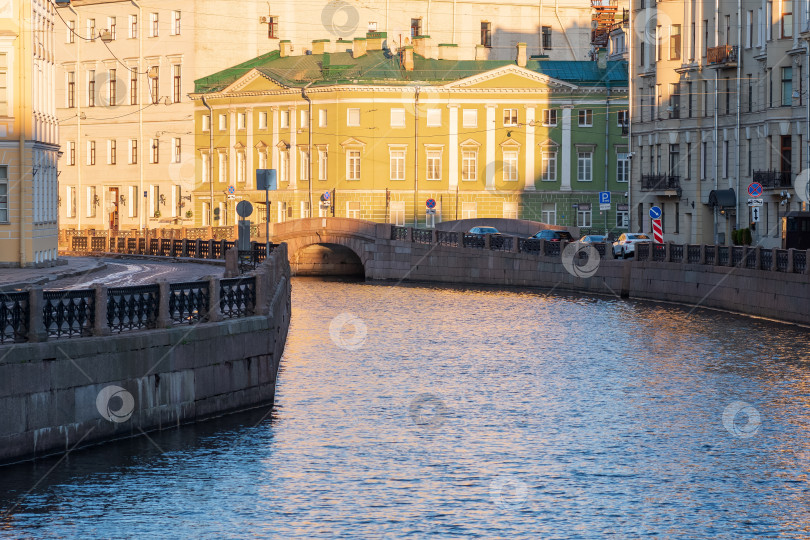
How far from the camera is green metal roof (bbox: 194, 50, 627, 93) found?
86.0 metres

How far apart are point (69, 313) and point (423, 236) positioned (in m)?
43.5

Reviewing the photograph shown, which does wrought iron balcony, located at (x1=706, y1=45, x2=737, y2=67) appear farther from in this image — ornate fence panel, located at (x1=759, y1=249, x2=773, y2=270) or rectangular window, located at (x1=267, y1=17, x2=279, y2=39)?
rectangular window, located at (x1=267, y1=17, x2=279, y2=39)

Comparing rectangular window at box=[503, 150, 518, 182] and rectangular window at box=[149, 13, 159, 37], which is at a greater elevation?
rectangular window at box=[149, 13, 159, 37]

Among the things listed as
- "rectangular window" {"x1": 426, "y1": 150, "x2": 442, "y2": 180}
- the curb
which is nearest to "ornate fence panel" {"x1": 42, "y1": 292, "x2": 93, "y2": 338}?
the curb

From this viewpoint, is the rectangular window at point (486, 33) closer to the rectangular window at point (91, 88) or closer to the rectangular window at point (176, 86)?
the rectangular window at point (176, 86)

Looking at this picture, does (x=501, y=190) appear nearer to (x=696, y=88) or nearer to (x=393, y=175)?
(x=393, y=175)

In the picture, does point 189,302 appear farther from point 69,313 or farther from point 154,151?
point 154,151

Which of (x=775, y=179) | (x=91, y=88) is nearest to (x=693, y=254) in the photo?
(x=775, y=179)

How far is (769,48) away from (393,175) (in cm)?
3272

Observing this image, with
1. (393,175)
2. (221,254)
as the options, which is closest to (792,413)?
(221,254)

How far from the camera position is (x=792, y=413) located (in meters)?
24.6

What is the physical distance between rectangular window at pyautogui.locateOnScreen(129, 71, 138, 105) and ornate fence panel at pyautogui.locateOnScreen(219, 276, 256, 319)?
74.6 m

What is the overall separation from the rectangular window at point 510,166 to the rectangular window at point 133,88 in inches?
999

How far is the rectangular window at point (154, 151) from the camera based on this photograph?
95938 mm
